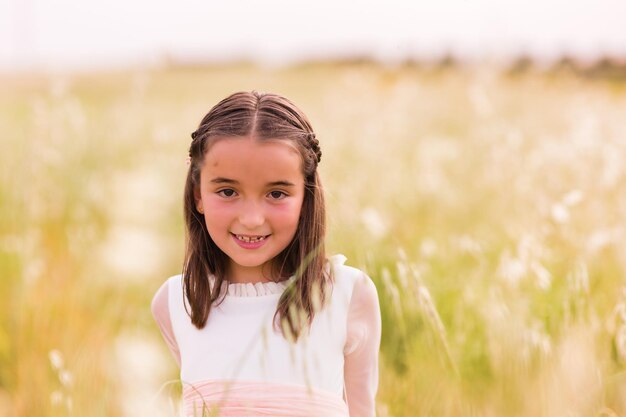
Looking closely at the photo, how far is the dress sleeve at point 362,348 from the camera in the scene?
1.63 metres

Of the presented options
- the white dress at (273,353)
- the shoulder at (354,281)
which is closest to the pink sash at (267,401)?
the white dress at (273,353)

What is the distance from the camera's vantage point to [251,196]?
152cm

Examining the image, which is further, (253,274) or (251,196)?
(253,274)

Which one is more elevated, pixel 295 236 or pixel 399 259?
pixel 399 259

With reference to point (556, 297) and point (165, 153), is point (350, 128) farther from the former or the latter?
point (556, 297)

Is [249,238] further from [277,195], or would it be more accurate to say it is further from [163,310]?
[163,310]

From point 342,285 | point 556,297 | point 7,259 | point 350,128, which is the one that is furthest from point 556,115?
point 342,285

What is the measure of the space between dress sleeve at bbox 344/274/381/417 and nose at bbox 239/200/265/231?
0.26 meters

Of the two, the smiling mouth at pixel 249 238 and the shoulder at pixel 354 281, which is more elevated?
the smiling mouth at pixel 249 238

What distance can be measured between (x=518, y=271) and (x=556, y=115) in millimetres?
3729

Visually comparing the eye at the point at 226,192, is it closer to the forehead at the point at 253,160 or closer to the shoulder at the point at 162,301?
the forehead at the point at 253,160

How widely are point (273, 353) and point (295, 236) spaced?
0.24 meters

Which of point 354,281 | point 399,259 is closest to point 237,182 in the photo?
point 354,281

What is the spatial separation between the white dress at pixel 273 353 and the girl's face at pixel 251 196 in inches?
4.0
